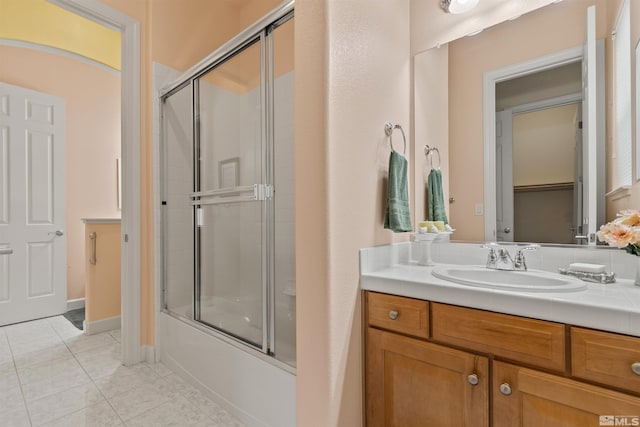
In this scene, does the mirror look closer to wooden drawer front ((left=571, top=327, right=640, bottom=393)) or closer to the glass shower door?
wooden drawer front ((left=571, top=327, right=640, bottom=393))

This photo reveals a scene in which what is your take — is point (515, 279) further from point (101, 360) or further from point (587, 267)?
point (101, 360)

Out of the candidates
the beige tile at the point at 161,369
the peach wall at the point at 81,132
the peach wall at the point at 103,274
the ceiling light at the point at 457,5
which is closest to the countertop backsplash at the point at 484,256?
the ceiling light at the point at 457,5

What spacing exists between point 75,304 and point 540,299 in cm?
444

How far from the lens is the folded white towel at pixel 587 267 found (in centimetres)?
115

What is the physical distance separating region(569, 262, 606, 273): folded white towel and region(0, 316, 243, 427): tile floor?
1700 mm

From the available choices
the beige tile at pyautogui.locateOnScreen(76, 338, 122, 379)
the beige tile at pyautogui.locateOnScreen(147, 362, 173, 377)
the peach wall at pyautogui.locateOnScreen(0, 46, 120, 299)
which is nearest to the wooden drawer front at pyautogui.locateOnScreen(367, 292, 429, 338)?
the beige tile at pyautogui.locateOnScreen(147, 362, 173, 377)

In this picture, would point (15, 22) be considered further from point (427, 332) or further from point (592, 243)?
point (592, 243)

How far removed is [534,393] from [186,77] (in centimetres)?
251

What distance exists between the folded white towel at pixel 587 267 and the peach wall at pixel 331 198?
0.80 m

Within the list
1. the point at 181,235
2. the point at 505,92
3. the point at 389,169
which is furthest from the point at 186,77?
the point at 505,92

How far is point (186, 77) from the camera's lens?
2186 mm

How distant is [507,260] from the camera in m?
1.37

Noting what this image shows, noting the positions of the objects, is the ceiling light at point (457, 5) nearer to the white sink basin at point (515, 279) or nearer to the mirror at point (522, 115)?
the mirror at point (522, 115)

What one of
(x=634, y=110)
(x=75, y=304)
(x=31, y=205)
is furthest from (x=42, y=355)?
(x=634, y=110)
